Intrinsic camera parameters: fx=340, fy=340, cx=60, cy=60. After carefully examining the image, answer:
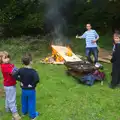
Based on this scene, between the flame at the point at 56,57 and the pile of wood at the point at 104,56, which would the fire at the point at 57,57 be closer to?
the flame at the point at 56,57

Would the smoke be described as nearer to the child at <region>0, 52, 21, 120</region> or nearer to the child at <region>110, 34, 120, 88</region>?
the child at <region>110, 34, 120, 88</region>

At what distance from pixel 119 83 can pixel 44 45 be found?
7.09 meters

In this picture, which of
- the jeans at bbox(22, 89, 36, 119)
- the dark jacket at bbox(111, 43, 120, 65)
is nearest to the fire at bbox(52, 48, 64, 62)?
the dark jacket at bbox(111, 43, 120, 65)

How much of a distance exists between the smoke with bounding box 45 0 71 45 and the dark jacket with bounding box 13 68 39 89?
1104 centimetres

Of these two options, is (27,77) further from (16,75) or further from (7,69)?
(7,69)

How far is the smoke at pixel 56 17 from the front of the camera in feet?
61.7

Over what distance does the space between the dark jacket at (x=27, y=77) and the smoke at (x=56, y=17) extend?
1104cm

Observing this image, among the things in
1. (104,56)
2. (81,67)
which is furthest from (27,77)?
(104,56)

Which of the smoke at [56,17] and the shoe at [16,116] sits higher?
the smoke at [56,17]

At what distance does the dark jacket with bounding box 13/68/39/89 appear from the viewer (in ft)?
23.4

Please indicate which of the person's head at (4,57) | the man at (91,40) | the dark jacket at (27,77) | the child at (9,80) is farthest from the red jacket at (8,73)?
the man at (91,40)

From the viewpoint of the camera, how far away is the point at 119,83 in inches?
388

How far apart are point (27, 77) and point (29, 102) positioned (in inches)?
24.3

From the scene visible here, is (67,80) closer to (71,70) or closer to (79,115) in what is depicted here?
(71,70)
